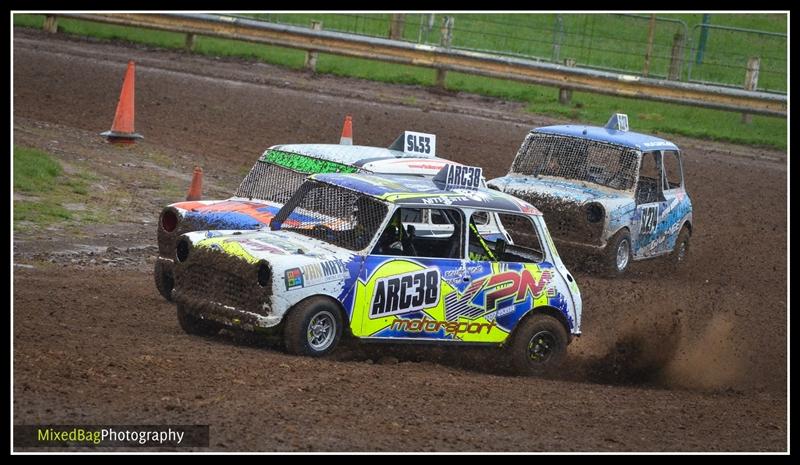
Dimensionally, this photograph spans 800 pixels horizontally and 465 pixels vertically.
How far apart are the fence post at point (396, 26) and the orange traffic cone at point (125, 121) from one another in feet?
33.7

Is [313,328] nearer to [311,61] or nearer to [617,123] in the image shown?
[617,123]

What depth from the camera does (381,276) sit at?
887 cm

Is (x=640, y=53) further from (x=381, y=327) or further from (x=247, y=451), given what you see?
(x=247, y=451)

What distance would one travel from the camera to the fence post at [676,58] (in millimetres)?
25406

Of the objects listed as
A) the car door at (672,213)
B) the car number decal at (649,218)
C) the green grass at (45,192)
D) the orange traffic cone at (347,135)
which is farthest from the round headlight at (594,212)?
the green grass at (45,192)

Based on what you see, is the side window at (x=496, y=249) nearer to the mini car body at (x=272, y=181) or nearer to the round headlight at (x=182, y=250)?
the mini car body at (x=272, y=181)

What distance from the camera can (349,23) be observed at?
27.0 m

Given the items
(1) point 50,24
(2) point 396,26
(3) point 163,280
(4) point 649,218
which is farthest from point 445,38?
(3) point 163,280

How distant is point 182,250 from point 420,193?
1.81 metres

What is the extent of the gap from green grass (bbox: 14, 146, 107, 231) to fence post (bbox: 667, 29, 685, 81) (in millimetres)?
14398

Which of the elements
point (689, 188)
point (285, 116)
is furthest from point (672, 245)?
point (285, 116)

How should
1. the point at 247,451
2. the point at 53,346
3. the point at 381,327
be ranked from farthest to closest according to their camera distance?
1. the point at 381,327
2. the point at 53,346
3. the point at 247,451

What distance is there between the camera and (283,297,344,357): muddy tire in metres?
8.41

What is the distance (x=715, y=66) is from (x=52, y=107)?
45.9 ft
